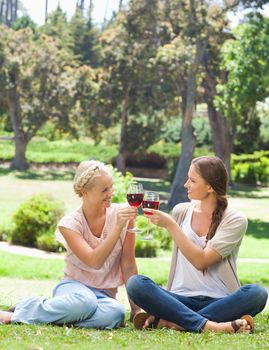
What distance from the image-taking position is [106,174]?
5207 mm

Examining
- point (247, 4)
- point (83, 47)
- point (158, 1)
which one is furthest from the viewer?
point (83, 47)

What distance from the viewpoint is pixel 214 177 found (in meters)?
5.09

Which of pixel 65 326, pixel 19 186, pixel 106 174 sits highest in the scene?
pixel 106 174

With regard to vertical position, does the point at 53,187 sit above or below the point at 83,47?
below

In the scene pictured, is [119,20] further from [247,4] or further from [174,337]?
[174,337]

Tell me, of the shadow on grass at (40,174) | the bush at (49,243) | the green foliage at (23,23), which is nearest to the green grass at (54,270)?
the bush at (49,243)

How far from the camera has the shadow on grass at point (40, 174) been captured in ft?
111

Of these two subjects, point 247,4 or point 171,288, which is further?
point 247,4

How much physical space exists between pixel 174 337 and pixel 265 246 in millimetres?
11506

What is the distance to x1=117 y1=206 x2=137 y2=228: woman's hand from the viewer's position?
4.91 metres

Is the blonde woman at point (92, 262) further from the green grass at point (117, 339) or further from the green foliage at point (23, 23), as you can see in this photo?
the green foliage at point (23, 23)

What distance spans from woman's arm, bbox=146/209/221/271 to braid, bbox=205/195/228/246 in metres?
0.13

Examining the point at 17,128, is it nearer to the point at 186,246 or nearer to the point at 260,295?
the point at 186,246

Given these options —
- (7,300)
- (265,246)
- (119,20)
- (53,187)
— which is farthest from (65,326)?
(119,20)
